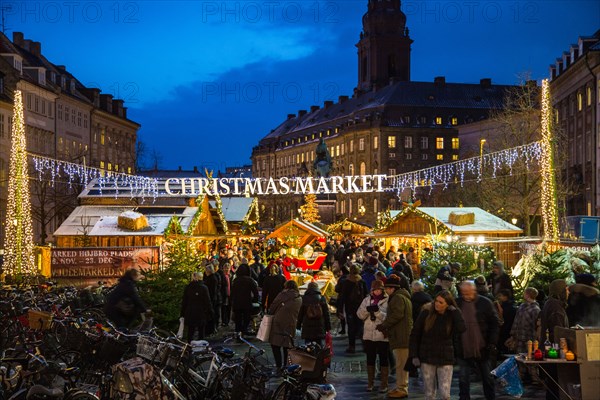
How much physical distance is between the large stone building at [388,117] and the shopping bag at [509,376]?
97798 mm

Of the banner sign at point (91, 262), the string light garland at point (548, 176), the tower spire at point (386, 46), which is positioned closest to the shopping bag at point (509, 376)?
the string light garland at point (548, 176)

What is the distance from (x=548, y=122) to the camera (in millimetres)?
25500

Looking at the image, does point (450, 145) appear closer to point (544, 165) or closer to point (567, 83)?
point (567, 83)

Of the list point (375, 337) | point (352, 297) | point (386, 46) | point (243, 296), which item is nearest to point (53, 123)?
point (243, 296)

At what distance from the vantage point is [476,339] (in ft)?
40.6

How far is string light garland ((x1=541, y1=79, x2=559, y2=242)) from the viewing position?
2550 centimetres

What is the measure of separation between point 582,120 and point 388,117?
64.5 meters

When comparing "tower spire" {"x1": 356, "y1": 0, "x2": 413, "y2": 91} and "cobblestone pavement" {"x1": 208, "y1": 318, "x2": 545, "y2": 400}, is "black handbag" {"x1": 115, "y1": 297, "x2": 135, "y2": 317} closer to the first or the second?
"cobblestone pavement" {"x1": 208, "y1": 318, "x2": 545, "y2": 400}

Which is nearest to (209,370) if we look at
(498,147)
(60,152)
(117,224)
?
(117,224)

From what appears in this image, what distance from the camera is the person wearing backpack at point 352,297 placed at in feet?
57.9

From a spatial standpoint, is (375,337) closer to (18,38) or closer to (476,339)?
(476,339)

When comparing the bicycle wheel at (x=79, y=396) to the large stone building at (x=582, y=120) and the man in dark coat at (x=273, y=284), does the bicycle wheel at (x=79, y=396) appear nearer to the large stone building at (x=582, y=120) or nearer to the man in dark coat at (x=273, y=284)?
the man in dark coat at (x=273, y=284)

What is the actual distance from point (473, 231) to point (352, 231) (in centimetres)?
2867

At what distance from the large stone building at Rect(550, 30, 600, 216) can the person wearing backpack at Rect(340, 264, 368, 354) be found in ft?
124
